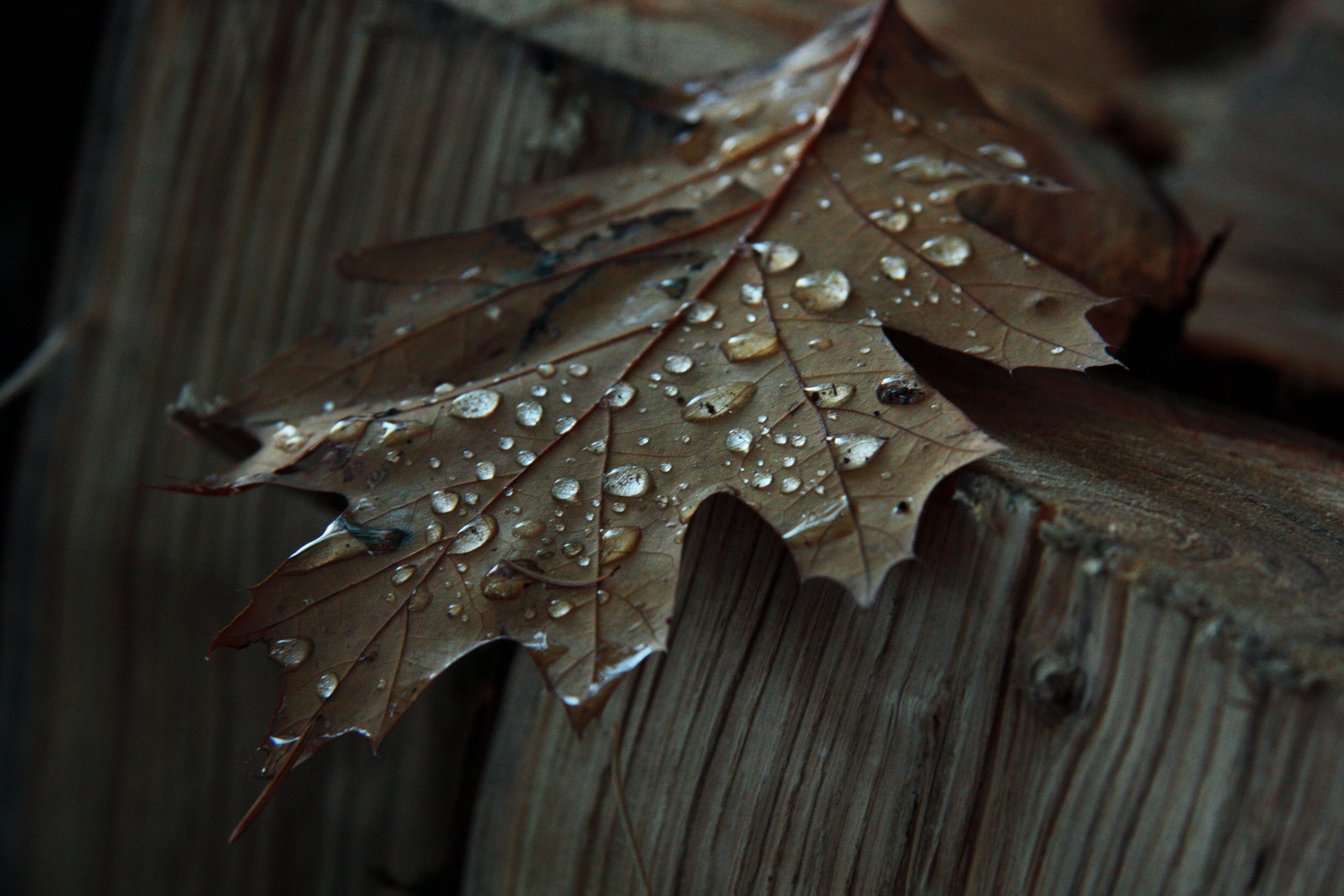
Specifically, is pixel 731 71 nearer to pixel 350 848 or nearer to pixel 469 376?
pixel 469 376

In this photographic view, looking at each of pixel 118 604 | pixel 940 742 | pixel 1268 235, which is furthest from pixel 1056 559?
pixel 1268 235

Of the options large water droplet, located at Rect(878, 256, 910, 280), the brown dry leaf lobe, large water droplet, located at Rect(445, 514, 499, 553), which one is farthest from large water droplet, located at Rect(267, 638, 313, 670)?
large water droplet, located at Rect(878, 256, 910, 280)

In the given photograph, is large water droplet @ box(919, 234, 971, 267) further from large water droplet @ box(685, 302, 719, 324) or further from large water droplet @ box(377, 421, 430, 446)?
large water droplet @ box(377, 421, 430, 446)

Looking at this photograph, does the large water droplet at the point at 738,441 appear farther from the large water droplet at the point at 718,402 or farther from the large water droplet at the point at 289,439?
the large water droplet at the point at 289,439

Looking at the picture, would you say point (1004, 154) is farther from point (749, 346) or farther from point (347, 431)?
point (347, 431)

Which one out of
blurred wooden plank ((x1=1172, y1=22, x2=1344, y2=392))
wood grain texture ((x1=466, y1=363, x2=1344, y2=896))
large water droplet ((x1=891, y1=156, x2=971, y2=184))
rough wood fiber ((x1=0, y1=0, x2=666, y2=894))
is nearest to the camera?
wood grain texture ((x1=466, y1=363, x2=1344, y2=896))

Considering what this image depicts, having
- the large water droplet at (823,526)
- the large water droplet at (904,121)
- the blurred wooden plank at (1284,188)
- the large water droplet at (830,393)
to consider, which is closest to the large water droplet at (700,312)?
the large water droplet at (830,393)
